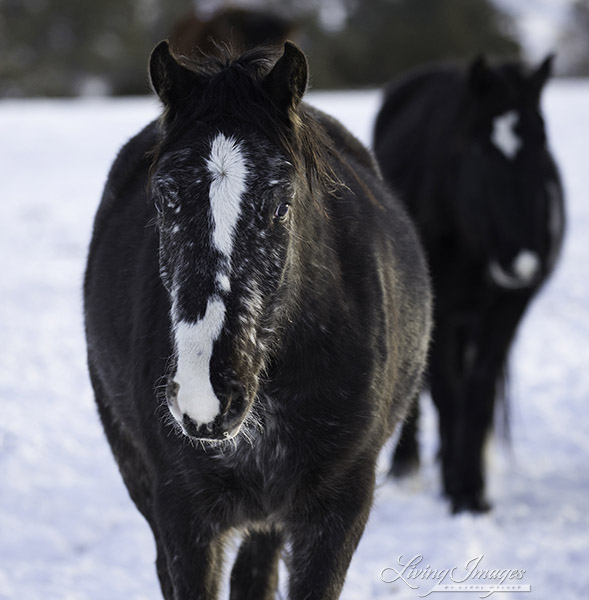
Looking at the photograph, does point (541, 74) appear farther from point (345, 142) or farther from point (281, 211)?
point (281, 211)

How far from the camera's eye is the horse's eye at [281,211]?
240 cm

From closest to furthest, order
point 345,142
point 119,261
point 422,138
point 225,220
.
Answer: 1. point 225,220
2. point 119,261
3. point 345,142
4. point 422,138

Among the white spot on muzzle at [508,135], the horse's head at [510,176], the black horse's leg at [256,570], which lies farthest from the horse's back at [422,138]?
the black horse's leg at [256,570]

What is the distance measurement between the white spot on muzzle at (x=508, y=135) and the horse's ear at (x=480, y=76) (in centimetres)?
26

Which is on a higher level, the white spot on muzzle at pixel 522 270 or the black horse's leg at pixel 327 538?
the black horse's leg at pixel 327 538

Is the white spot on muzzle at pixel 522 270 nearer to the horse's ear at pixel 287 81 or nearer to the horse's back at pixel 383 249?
the horse's back at pixel 383 249

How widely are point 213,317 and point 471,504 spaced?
3.67 metres

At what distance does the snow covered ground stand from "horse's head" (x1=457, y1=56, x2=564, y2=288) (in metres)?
1.41

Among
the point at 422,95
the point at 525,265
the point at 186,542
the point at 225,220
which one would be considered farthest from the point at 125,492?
the point at 422,95

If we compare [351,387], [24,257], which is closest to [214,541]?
[351,387]

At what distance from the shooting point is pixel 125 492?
17.6 feet

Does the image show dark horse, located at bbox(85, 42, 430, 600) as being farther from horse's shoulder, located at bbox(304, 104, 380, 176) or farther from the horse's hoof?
the horse's hoof

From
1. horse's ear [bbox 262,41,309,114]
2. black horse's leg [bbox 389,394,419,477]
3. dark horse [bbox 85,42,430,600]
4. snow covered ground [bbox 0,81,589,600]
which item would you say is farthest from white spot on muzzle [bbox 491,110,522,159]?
horse's ear [bbox 262,41,309,114]

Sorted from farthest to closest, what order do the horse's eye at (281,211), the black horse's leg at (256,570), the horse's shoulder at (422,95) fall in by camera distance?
the horse's shoulder at (422,95) < the black horse's leg at (256,570) < the horse's eye at (281,211)
